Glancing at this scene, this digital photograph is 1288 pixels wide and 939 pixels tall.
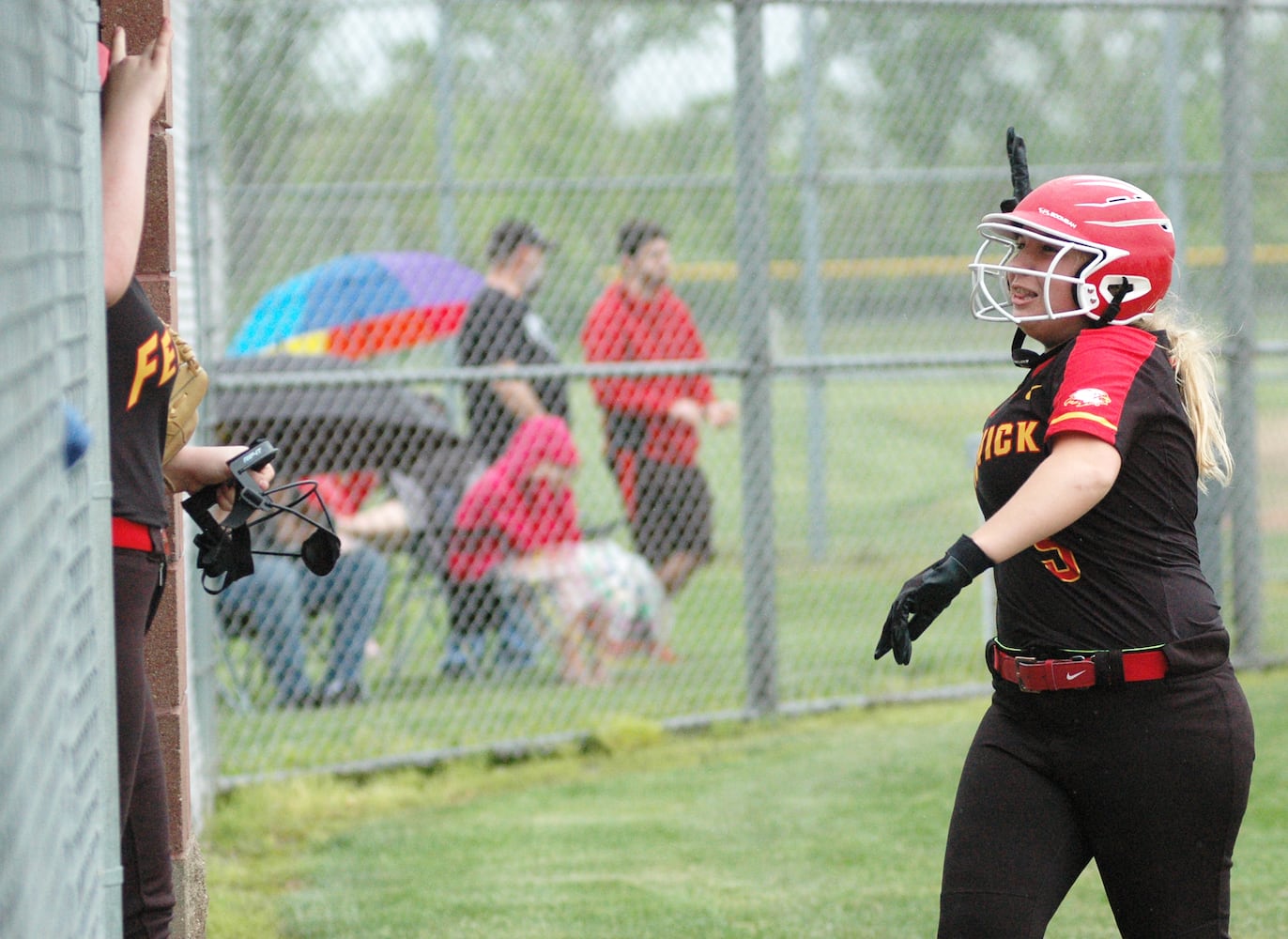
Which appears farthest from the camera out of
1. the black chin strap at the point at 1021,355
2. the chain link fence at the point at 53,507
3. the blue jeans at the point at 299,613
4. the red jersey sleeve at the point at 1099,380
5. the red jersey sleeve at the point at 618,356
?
the red jersey sleeve at the point at 618,356

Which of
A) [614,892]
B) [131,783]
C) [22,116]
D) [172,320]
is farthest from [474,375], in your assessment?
[22,116]

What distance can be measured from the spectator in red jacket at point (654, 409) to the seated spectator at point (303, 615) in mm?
1252

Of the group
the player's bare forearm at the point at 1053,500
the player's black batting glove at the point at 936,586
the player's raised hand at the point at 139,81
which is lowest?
the player's black batting glove at the point at 936,586

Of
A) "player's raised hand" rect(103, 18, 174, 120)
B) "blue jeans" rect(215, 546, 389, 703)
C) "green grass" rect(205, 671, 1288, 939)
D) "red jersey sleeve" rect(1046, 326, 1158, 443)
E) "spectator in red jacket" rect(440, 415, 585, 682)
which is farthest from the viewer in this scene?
"spectator in red jacket" rect(440, 415, 585, 682)

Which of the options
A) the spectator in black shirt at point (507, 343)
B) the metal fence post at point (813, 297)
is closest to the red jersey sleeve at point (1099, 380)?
the spectator in black shirt at point (507, 343)

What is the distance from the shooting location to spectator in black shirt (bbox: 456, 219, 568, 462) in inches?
273

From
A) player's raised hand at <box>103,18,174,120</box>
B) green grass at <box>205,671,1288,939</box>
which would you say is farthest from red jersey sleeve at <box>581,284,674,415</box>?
player's raised hand at <box>103,18,174,120</box>

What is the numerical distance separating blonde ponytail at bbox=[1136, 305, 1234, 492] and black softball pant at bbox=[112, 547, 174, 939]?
1861mm

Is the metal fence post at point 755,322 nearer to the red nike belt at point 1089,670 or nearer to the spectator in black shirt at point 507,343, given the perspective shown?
the spectator in black shirt at point 507,343

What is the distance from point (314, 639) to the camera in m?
6.86

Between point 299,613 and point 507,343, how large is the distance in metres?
1.49

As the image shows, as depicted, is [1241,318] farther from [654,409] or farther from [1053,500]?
[1053,500]

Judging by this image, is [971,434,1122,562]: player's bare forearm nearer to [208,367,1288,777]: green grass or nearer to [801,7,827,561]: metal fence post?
[208,367,1288,777]: green grass

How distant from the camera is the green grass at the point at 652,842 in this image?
4.34 metres
